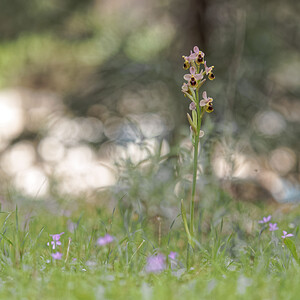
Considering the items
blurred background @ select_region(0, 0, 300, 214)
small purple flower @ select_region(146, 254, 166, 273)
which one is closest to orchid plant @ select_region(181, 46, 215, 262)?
small purple flower @ select_region(146, 254, 166, 273)

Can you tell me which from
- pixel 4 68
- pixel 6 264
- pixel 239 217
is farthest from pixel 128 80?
pixel 6 264

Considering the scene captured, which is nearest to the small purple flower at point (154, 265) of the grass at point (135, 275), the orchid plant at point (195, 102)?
the grass at point (135, 275)

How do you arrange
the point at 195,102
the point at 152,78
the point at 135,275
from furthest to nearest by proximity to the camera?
the point at 152,78 → the point at 195,102 → the point at 135,275

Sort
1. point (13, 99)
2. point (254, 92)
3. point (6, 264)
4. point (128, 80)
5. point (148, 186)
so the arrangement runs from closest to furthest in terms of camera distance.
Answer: point (6, 264) < point (148, 186) < point (254, 92) < point (128, 80) < point (13, 99)

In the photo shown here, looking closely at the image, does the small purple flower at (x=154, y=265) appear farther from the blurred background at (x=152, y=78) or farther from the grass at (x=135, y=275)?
the blurred background at (x=152, y=78)

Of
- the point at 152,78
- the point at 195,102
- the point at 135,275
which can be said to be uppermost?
the point at 152,78

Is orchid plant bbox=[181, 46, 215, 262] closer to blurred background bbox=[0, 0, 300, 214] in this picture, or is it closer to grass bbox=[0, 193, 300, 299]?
grass bbox=[0, 193, 300, 299]

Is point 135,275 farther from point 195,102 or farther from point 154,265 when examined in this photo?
point 195,102

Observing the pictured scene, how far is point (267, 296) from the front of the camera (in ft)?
5.07

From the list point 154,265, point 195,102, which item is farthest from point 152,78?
point 154,265

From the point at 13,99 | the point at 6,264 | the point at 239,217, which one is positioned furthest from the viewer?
the point at 13,99

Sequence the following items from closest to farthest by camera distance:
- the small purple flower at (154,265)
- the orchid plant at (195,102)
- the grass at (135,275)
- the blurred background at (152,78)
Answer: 1. the grass at (135,275)
2. the small purple flower at (154,265)
3. the orchid plant at (195,102)
4. the blurred background at (152,78)

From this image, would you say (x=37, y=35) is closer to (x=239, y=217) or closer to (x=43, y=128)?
(x=43, y=128)

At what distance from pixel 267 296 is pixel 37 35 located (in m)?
5.81
